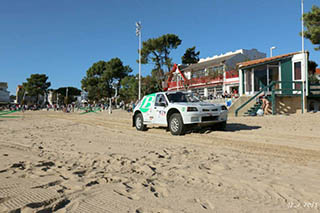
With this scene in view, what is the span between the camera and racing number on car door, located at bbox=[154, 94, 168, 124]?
8.41 meters

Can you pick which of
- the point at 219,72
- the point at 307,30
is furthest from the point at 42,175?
the point at 219,72

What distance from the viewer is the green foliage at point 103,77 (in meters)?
54.5

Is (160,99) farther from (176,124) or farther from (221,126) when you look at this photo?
(221,126)

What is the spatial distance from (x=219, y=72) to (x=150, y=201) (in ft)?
105

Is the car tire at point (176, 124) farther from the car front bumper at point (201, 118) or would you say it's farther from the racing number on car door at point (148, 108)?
the racing number on car door at point (148, 108)

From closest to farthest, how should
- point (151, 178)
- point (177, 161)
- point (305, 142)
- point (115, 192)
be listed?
point (115, 192)
point (151, 178)
point (177, 161)
point (305, 142)

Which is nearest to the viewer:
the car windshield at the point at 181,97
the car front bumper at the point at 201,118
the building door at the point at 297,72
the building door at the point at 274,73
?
the car front bumper at the point at 201,118

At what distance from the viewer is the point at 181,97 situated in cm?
882

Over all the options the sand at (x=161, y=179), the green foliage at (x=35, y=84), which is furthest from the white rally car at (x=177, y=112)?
the green foliage at (x=35, y=84)

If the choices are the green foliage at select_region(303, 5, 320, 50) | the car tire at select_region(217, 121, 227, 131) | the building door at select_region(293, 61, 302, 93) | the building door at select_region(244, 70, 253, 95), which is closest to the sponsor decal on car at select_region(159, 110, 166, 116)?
the car tire at select_region(217, 121, 227, 131)

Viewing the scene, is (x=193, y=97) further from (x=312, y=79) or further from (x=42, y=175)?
(x=312, y=79)

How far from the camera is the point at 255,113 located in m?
14.6

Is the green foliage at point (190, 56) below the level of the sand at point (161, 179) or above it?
above

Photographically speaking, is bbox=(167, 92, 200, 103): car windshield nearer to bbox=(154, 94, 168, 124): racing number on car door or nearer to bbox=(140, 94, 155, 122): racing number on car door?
bbox=(154, 94, 168, 124): racing number on car door
